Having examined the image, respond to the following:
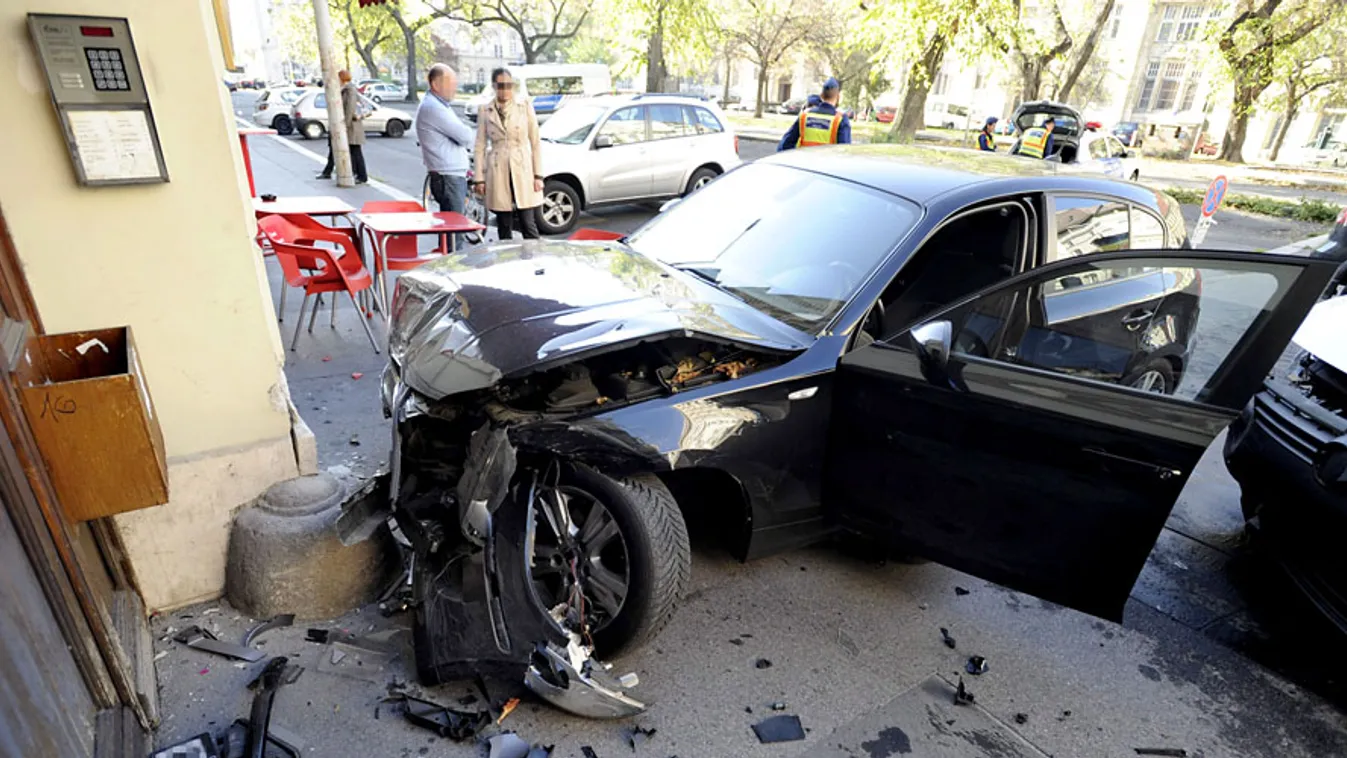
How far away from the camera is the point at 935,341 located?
8.48ft

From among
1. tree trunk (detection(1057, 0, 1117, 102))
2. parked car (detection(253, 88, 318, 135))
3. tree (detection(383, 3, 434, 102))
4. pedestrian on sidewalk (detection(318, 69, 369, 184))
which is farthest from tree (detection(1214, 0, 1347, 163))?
tree (detection(383, 3, 434, 102))

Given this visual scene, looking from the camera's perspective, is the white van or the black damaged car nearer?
the black damaged car

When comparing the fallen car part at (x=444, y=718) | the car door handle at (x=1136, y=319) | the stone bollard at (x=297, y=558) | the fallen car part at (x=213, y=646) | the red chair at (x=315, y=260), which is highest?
the car door handle at (x=1136, y=319)

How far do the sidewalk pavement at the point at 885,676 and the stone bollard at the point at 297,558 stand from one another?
8 cm

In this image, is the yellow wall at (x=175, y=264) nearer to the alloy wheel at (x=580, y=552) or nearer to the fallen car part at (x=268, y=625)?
the fallen car part at (x=268, y=625)

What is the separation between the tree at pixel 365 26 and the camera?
3619 centimetres

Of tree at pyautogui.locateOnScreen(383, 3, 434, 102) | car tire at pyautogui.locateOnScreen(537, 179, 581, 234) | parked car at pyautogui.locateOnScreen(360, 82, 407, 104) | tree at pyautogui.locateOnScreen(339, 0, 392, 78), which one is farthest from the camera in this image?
parked car at pyautogui.locateOnScreen(360, 82, 407, 104)

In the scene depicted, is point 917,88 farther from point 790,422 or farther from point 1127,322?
point 790,422

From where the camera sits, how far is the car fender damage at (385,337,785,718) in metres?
2.46

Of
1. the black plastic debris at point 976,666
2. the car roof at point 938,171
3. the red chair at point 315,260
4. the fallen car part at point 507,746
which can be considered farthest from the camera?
the red chair at point 315,260

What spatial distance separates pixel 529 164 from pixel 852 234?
422cm

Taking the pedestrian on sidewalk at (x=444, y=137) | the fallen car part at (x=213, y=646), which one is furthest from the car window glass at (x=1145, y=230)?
the pedestrian on sidewalk at (x=444, y=137)

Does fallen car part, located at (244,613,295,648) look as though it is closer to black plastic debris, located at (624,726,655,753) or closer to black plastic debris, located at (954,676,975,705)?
black plastic debris, located at (624,726,655,753)

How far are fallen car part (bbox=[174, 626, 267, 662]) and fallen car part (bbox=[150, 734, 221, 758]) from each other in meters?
0.38
